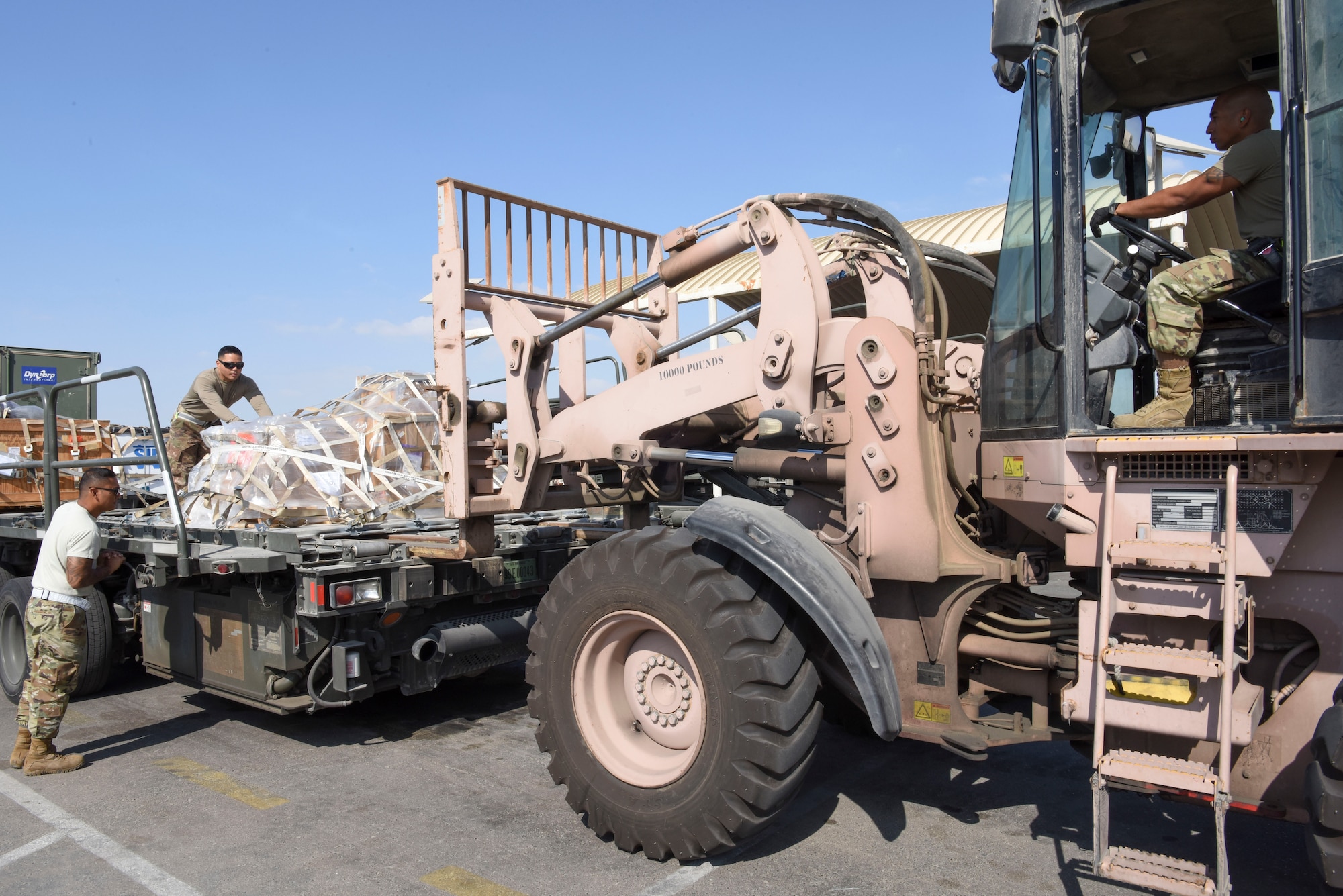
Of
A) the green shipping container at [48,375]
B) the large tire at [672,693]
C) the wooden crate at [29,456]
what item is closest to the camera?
the large tire at [672,693]

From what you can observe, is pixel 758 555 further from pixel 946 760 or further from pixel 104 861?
pixel 104 861

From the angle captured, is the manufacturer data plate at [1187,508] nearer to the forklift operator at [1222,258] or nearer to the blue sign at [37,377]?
the forklift operator at [1222,258]

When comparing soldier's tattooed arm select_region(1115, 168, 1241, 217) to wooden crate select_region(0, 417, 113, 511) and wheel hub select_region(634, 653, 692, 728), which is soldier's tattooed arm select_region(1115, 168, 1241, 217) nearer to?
wheel hub select_region(634, 653, 692, 728)

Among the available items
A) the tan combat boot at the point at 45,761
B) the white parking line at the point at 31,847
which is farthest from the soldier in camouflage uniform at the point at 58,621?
the white parking line at the point at 31,847

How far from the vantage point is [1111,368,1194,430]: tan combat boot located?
10.8 ft

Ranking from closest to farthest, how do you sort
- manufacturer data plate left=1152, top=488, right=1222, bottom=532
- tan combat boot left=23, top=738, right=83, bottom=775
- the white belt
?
manufacturer data plate left=1152, top=488, right=1222, bottom=532, tan combat boot left=23, top=738, right=83, bottom=775, the white belt

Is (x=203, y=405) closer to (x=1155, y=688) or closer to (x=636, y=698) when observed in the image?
(x=636, y=698)

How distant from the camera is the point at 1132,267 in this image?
3688mm

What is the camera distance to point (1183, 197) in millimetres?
3514

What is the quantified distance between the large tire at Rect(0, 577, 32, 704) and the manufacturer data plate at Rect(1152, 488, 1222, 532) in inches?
280

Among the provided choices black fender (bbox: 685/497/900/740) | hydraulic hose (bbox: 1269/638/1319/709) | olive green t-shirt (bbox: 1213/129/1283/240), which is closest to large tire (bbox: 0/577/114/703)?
black fender (bbox: 685/497/900/740)

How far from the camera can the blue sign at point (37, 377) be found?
439 inches

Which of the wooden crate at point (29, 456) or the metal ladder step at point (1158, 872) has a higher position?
the wooden crate at point (29, 456)

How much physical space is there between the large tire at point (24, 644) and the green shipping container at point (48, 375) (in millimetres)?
4504
